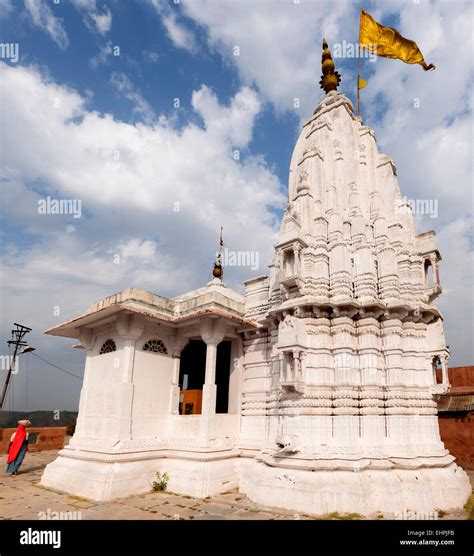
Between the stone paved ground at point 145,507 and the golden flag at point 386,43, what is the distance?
623 inches

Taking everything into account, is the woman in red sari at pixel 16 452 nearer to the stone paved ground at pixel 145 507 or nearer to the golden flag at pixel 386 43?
the stone paved ground at pixel 145 507

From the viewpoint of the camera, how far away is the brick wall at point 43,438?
72.6 feet

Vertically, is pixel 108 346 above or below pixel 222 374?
above

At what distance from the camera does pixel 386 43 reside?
1600 centimetres

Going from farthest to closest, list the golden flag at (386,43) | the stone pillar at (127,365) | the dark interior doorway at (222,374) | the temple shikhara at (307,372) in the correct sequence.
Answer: the dark interior doorway at (222,374) < the golden flag at (386,43) < the stone pillar at (127,365) < the temple shikhara at (307,372)

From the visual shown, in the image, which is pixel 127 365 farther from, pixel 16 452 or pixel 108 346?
pixel 16 452

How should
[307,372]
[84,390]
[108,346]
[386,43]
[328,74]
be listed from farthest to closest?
[328,74]
[386,43]
[84,390]
[108,346]
[307,372]

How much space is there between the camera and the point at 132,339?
1302 cm

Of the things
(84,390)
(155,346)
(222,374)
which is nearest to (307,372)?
(155,346)

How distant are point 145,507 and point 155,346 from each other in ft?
16.5

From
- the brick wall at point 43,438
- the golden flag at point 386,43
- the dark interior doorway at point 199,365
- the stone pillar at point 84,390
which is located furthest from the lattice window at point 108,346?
the golden flag at point 386,43

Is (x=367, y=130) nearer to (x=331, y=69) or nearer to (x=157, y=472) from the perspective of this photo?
(x=331, y=69)

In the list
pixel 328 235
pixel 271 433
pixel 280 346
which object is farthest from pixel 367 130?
pixel 271 433

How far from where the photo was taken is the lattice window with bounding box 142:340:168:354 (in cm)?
1362
